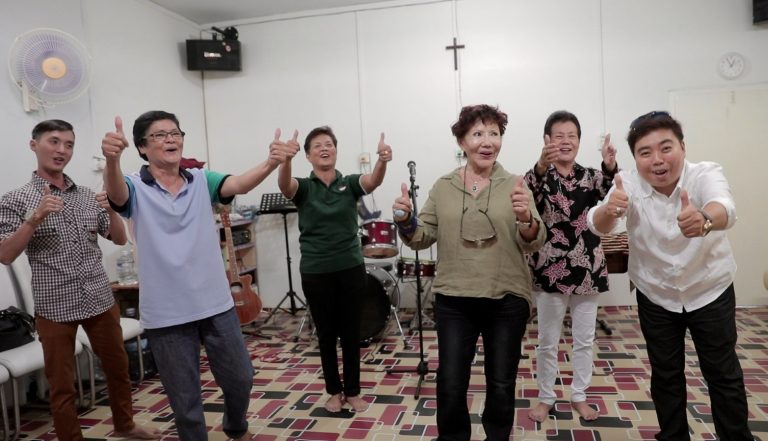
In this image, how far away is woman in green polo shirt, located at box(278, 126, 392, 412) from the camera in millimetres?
2836

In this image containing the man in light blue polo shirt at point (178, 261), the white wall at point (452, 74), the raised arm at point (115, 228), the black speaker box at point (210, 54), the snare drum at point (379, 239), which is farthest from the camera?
the black speaker box at point (210, 54)

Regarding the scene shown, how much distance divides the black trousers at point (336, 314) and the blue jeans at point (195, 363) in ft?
2.10

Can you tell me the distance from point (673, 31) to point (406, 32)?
260 cm

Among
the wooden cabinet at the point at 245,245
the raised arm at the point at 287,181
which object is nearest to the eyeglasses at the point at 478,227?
the raised arm at the point at 287,181

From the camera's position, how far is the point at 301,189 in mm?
2848

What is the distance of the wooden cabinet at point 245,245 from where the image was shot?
550cm

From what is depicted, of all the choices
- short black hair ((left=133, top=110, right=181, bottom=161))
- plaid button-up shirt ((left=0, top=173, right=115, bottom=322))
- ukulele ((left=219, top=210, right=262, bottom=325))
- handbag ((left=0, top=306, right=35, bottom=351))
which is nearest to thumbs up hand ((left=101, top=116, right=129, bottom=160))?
short black hair ((left=133, top=110, right=181, bottom=161))

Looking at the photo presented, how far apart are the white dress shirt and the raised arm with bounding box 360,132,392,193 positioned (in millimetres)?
1182

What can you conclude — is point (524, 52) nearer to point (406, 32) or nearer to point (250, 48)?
point (406, 32)

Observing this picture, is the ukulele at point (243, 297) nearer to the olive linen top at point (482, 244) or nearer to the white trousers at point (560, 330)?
the white trousers at point (560, 330)

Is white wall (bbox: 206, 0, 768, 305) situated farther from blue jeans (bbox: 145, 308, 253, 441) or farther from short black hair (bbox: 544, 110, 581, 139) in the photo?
blue jeans (bbox: 145, 308, 253, 441)

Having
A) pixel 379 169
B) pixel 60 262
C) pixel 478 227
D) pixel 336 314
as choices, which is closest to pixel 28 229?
pixel 60 262

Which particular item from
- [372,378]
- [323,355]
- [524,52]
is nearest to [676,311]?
[323,355]

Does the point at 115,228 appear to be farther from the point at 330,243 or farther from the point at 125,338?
the point at 330,243
